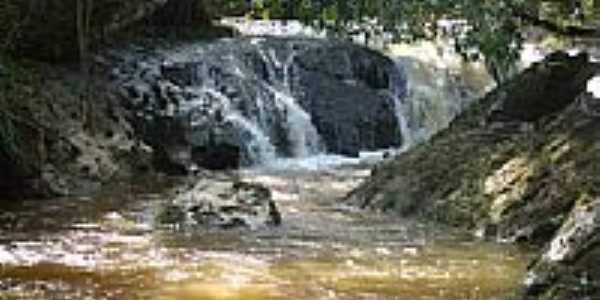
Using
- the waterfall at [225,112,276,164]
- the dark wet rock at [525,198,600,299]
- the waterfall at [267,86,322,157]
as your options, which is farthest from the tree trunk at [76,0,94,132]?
the dark wet rock at [525,198,600,299]

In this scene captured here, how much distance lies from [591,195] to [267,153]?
12216mm

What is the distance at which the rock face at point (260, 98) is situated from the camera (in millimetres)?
18781

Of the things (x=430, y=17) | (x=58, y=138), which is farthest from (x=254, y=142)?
(x=430, y=17)

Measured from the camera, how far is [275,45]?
76.7ft

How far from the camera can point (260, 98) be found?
2125 centimetres

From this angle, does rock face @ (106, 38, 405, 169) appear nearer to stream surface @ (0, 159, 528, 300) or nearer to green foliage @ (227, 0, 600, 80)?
green foliage @ (227, 0, 600, 80)

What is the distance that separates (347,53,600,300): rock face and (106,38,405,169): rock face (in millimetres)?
5737

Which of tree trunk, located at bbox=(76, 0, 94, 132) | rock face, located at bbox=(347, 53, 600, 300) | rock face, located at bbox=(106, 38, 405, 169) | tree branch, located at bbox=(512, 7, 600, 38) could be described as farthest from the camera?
rock face, located at bbox=(106, 38, 405, 169)

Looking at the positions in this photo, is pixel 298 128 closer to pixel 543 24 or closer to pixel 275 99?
pixel 275 99

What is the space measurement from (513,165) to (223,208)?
271 centimetres

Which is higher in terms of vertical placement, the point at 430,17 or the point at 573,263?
the point at 430,17

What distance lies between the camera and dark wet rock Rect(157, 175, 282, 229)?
1085 cm

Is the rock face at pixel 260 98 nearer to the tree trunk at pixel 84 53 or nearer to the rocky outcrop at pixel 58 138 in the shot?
the rocky outcrop at pixel 58 138

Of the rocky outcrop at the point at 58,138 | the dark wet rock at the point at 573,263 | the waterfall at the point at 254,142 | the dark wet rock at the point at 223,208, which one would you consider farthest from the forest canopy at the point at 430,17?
the dark wet rock at the point at 573,263
